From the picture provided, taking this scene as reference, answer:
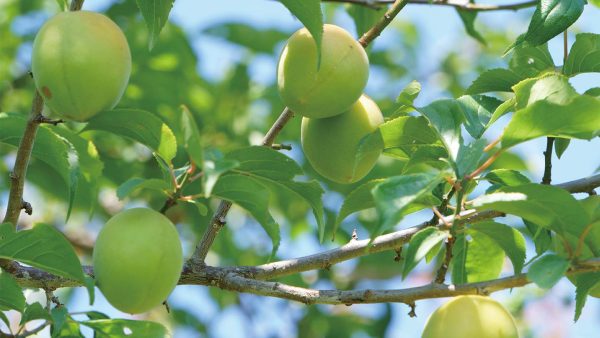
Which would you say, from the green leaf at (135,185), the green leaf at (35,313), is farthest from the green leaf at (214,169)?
the green leaf at (35,313)

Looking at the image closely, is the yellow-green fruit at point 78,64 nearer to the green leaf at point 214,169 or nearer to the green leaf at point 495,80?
the green leaf at point 214,169

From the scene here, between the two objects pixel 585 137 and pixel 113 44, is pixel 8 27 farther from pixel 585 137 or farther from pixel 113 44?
pixel 585 137

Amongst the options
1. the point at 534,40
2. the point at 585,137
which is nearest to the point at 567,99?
the point at 585,137

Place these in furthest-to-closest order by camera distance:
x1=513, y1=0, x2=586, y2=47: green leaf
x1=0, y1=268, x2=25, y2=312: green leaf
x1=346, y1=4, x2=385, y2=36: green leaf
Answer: x1=346, y1=4, x2=385, y2=36: green leaf → x1=513, y1=0, x2=586, y2=47: green leaf → x1=0, y1=268, x2=25, y2=312: green leaf

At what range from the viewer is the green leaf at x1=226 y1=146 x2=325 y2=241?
1424 mm

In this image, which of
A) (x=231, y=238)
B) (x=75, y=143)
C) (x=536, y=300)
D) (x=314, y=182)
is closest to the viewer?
(x=314, y=182)

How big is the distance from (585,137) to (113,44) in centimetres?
76

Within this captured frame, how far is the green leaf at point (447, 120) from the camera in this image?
142cm

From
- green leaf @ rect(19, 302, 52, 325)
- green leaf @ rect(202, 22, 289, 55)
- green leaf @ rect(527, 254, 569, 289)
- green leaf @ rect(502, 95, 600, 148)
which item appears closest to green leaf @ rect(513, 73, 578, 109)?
green leaf @ rect(502, 95, 600, 148)

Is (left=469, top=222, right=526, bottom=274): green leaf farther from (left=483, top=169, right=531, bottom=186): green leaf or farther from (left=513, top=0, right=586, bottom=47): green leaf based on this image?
(left=513, top=0, right=586, bottom=47): green leaf

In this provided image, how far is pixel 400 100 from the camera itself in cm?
154

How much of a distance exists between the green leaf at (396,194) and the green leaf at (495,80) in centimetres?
50

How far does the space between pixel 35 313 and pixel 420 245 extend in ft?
2.14

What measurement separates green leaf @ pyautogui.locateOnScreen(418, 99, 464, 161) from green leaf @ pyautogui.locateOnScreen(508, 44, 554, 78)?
29 centimetres
